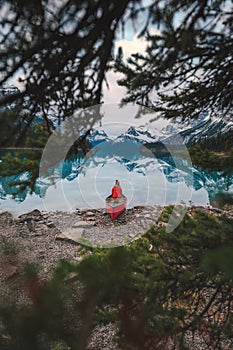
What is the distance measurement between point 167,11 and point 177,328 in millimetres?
1287

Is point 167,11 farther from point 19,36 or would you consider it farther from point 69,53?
point 19,36

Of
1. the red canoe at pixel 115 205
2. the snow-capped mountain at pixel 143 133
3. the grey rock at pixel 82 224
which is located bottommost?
the grey rock at pixel 82 224

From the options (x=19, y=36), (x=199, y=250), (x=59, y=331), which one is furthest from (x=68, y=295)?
(x=19, y=36)

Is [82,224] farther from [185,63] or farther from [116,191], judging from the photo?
[185,63]

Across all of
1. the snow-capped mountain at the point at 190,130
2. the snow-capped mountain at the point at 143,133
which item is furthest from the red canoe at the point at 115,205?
the snow-capped mountain at the point at 190,130

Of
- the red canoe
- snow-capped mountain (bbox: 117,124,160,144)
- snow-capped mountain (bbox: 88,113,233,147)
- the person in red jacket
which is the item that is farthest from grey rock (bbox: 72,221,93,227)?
snow-capped mountain (bbox: 88,113,233,147)

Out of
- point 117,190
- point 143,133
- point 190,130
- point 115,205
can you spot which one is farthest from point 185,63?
point 115,205

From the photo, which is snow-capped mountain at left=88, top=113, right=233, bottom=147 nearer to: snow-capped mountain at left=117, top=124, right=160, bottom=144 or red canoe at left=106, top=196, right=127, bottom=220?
snow-capped mountain at left=117, top=124, right=160, bottom=144

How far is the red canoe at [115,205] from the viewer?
5936mm

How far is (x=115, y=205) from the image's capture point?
6.16m

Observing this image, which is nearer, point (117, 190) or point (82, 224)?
point (117, 190)

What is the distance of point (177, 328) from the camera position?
1264 millimetres

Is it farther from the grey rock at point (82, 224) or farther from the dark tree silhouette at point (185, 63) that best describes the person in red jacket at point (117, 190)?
the dark tree silhouette at point (185, 63)

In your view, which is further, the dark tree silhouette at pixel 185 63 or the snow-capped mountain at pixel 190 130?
the snow-capped mountain at pixel 190 130
